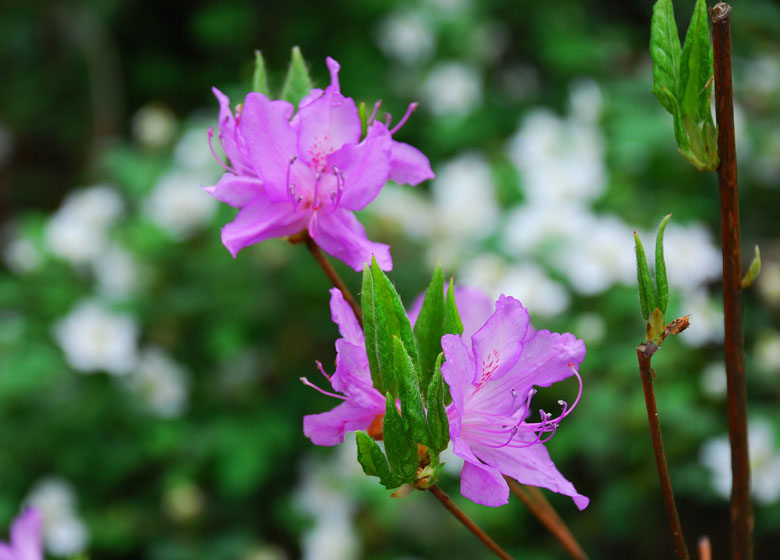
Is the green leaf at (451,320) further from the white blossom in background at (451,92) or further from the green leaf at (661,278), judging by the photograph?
the white blossom in background at (451,92)

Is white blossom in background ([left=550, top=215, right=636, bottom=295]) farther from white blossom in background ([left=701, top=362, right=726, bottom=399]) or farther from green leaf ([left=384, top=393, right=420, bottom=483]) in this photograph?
green leaf ([left=384, top=393, right=420, bottom=483])

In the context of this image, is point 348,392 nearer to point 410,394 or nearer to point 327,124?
point 410,394

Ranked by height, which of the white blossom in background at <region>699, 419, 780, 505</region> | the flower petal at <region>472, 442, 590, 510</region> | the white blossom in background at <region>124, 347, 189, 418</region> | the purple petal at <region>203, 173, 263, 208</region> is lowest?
the white blossom in background at <region>124, 347, 189, 418</region>

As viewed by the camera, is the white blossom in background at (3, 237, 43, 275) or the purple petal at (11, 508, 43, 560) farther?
the white blossom in background at (3, 237, 43, 275)

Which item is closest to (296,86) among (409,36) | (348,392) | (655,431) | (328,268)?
(328,268)

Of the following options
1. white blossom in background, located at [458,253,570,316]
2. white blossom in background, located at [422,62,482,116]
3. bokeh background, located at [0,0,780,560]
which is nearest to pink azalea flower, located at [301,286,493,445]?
bokeh background, located at [0,0,780,560]

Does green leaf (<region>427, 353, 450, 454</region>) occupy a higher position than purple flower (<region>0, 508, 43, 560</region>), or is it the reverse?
green leaf (<region>427, 353, 450, 454</region>)
